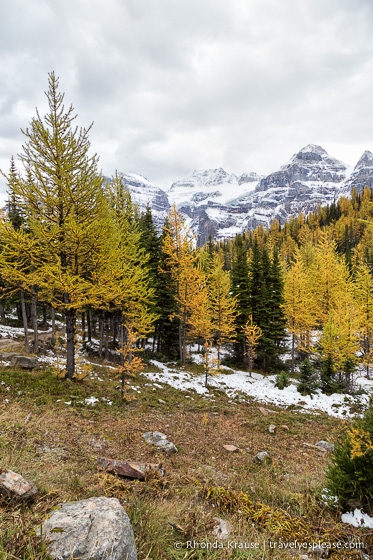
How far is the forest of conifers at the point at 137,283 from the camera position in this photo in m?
11.5

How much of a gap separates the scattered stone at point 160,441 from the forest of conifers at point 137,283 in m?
4.56

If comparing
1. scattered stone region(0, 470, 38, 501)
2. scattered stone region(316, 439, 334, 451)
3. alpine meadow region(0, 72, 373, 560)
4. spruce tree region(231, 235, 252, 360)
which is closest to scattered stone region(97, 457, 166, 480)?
alpine meadow region(0, 72, 373, 560)

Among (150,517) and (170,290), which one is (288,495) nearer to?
(150,517)

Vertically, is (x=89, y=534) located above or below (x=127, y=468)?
above

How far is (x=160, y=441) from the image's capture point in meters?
9.06

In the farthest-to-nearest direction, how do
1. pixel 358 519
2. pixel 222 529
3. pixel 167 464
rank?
pixel 167 464
pixel 358 519
pixel 222 529

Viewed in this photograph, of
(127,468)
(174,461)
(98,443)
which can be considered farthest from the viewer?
(98,443)

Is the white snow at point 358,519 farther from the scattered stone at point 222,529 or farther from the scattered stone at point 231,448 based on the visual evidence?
the scattered stone at point 231,448

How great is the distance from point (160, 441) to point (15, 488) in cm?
644

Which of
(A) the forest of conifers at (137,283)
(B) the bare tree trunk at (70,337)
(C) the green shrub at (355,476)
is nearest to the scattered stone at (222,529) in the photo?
(C) the green shrub at (355,476)

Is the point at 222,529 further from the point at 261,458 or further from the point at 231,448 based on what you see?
the point at 231,448

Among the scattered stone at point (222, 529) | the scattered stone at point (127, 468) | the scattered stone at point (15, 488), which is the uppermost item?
the scattered stone at point (15, 488)

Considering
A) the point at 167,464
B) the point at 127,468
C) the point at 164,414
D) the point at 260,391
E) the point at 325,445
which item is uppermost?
the point at 127,468

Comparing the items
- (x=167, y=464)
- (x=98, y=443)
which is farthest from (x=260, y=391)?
(x=98, y=443)
